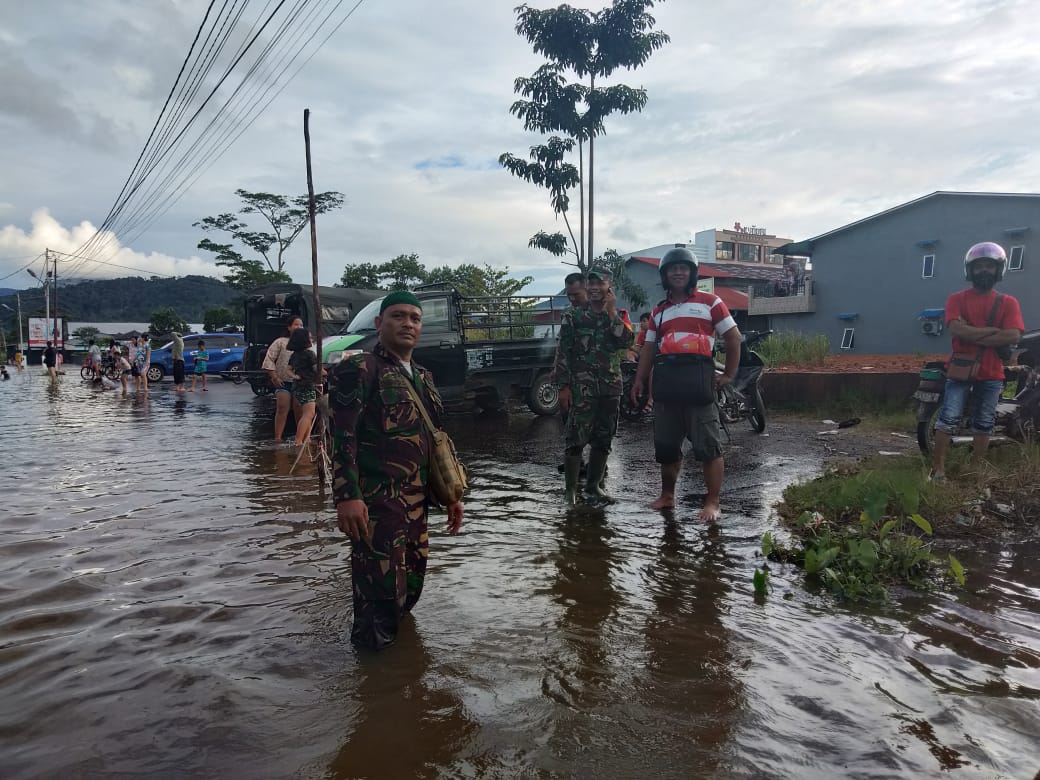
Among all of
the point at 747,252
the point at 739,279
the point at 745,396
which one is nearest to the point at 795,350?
the point at 745,396

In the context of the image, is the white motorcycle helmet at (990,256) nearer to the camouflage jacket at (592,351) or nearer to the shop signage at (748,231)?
the camouflage jacket at (592,351)

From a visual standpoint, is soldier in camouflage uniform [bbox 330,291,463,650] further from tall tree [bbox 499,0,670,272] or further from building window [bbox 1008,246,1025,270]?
building window [bbox 1008,246,1025,270]

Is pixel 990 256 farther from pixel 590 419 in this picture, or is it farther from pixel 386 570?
pixel 386 570

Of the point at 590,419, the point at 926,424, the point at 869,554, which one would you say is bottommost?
the point at 869,554

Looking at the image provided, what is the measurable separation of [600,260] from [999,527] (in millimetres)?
14304

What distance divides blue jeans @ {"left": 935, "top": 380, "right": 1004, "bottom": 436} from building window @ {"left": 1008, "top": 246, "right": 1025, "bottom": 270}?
19.9m

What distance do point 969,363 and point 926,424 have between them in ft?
3.01

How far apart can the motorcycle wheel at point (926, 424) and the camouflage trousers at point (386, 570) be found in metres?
4.91

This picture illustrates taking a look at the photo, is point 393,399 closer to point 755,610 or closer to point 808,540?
point 755,610

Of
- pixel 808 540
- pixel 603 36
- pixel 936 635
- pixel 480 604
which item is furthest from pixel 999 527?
pixel 603 36

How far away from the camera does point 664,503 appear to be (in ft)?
17.1

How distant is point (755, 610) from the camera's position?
3.27 meters

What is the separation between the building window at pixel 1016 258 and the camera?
2112cm

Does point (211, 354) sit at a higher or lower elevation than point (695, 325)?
lower
